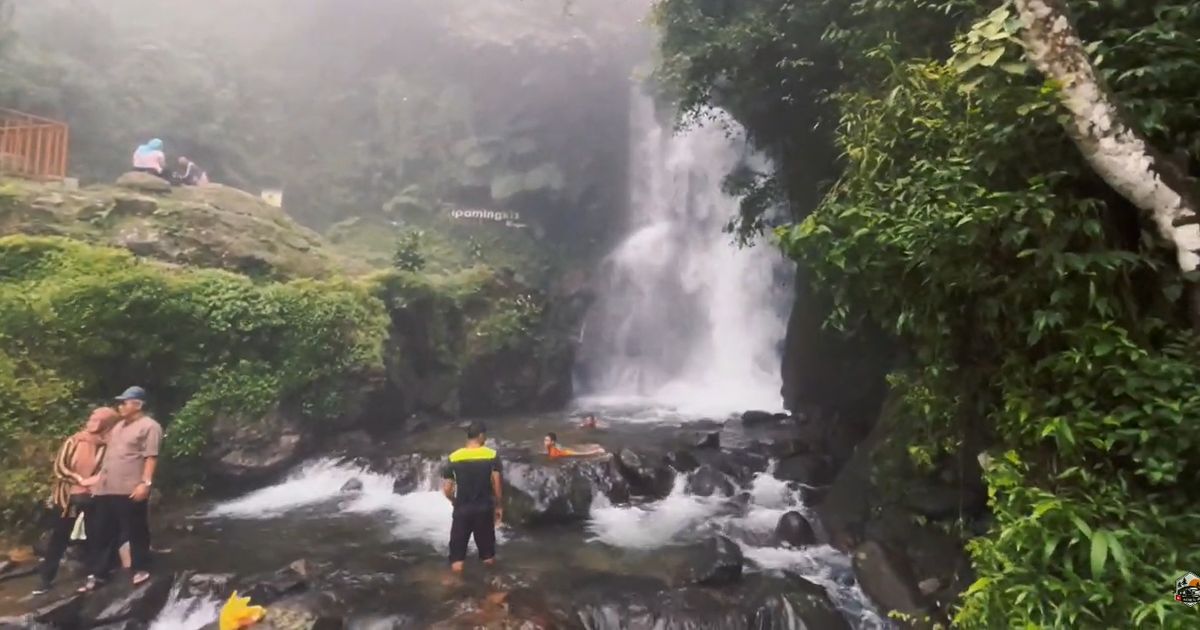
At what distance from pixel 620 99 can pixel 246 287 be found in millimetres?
17797

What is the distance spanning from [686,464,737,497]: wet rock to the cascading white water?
8318mm

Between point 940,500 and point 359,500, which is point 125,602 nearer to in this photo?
point 359,500

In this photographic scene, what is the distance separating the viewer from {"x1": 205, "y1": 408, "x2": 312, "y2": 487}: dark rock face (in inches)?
420

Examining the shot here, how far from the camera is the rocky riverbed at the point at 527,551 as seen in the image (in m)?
6.59

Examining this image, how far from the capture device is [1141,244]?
3768 mm

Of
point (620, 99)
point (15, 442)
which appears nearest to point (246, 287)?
point (15, 442)

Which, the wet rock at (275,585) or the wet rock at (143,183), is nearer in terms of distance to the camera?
the wet rock at (275,585)

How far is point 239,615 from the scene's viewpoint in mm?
6027

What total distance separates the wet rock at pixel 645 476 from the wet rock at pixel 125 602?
5965 millimetres

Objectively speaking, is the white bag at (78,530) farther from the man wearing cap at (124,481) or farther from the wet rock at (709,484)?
the wet rock at (709,484)

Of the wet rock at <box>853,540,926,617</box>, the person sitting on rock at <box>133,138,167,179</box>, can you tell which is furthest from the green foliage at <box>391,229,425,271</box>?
the wet rock at <box>853,540,926,617</box>

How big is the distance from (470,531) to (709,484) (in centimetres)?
440

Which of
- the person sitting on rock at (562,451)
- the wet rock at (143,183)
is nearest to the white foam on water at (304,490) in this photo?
the person sitting on rock at (562,451)

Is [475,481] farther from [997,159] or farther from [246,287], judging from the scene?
[246,287]
